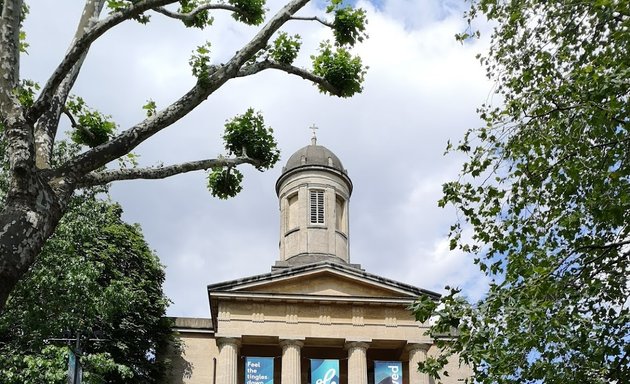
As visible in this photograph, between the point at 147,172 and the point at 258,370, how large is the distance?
2308cm

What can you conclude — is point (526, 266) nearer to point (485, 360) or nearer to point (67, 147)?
point (485, 360)

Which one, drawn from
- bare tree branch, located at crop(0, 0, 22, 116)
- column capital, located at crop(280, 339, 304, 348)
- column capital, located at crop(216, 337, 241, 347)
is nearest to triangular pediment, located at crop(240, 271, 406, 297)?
column capital, located at crop(280, 339, 304, 348)

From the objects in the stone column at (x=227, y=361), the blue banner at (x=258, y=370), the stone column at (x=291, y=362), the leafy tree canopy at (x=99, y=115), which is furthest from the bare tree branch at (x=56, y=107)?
the stone column at (x=291, y=362)

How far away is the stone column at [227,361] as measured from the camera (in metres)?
30.0

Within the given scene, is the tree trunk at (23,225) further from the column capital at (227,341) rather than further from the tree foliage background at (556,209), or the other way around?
the column capital at (227,341)

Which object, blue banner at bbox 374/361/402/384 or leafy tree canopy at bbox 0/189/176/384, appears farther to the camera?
blue banner at bbox 374/361/402/384

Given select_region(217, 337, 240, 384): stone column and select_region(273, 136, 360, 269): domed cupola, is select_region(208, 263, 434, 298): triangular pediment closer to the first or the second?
select_region(273, 136, 360, 269): domed cupola

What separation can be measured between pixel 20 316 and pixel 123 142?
14352 millimetres

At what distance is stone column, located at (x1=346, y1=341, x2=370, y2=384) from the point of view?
30.4 metres

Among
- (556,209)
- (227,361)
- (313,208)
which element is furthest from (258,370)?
(556,209)

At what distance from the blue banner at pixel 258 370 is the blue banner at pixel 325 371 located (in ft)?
5.44

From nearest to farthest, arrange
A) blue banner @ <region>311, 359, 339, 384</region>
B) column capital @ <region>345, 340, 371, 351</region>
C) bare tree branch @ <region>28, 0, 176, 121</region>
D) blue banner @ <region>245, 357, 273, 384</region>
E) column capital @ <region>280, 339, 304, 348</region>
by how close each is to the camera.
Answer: bare tree branch @ <region>28, 0, 176, 121</region> → blue banner @ <region>245, 357, 273, 384</region> → blue banner @ <region>311, 359, 339, 384</region> → column capital @ <region>280, 339, 304, 348</region> → column capital @ <region>345, 340, 371, 351</region>

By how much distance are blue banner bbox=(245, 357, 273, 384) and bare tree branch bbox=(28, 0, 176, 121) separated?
23.7m

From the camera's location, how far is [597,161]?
11289 mm
